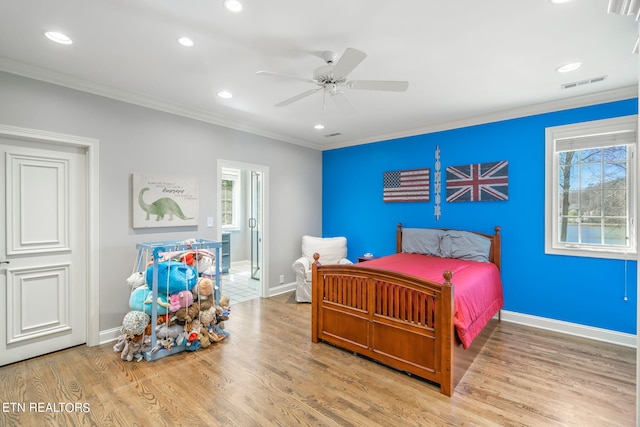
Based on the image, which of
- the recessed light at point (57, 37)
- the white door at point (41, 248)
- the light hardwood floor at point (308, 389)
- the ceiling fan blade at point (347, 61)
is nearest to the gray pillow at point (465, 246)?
the light hardwood floor at point (308, 389)

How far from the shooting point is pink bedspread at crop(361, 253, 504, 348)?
2.55 metres

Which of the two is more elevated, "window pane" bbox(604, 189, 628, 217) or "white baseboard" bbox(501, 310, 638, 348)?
"window pane" bbox(604, 189, 628, 217)

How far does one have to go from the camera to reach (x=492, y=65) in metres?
2.68

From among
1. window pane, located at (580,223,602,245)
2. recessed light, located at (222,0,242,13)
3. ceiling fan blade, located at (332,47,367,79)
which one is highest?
recessed light, located at (222,0,242,13)

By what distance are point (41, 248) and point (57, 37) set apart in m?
1.90

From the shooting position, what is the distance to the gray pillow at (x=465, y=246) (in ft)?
12.7

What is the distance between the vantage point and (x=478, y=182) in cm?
411

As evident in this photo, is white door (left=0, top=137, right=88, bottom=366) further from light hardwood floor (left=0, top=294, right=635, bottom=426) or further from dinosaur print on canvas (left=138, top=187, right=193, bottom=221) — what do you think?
dinosaur print on canvas (left=138, top=187, right=193, bottom=221)

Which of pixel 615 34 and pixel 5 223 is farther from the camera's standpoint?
pixel 5 223

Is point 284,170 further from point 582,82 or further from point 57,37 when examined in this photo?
point 582,82

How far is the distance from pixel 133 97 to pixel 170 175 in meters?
0.91

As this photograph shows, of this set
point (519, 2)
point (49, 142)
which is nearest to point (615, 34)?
point (519, 2)

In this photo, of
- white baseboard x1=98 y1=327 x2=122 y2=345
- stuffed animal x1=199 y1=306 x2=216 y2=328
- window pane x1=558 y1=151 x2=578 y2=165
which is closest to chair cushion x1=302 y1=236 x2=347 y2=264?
stuffed animal x1=199 y1=306 x2=216 y2=328

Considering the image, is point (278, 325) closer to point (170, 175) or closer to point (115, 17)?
point (170, 175)
